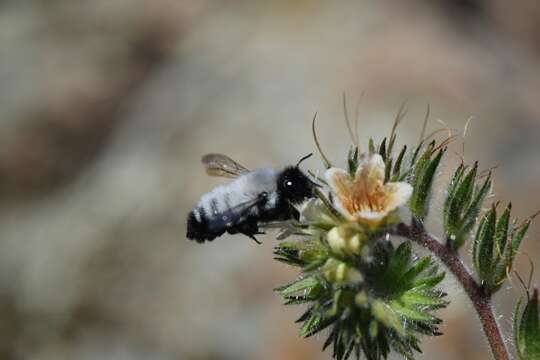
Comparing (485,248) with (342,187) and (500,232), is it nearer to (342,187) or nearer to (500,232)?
(500,232)

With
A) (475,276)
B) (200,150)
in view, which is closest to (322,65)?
(200,150)

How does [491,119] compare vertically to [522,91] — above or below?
below

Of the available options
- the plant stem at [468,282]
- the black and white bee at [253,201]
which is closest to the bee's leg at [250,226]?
the black and white bee at [253,201]

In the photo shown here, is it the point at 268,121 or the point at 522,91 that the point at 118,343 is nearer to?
the point at 268,121

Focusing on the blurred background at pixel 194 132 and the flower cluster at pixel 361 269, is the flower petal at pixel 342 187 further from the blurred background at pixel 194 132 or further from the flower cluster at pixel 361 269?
the blurred background at pixel 194 132

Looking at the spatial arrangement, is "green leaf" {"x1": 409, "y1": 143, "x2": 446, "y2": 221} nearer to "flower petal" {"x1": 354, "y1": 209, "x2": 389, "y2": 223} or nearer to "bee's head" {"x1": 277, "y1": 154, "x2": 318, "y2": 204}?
"flower petal" {"x1": 354, "y1": 209, "x2": 389, "y2": 223}
